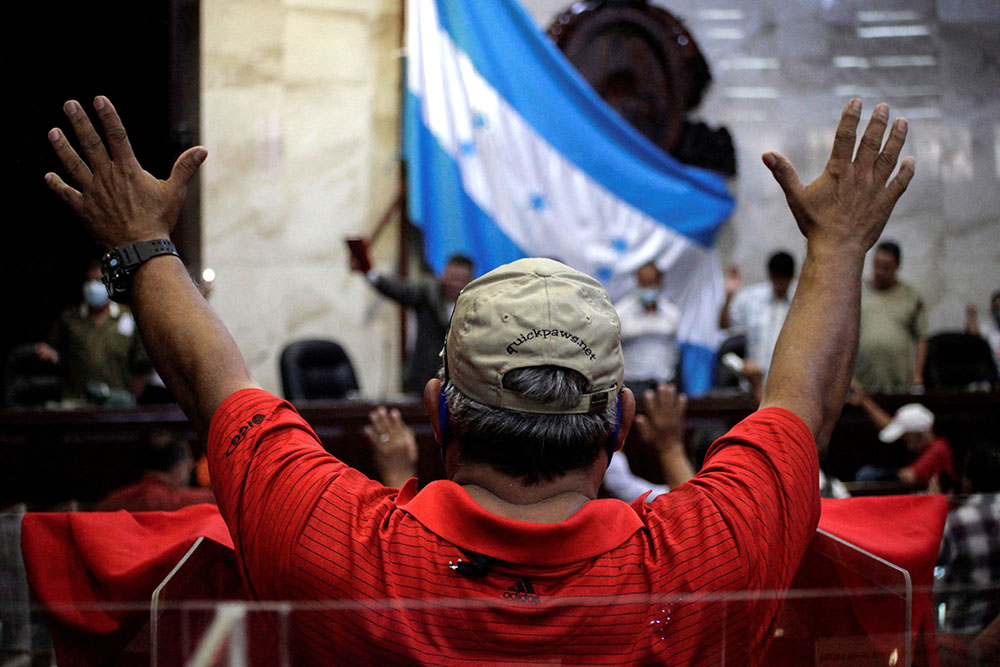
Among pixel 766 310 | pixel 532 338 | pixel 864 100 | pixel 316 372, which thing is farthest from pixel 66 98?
pixel 864 100

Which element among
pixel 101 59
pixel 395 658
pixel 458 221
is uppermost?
pixel 101 59

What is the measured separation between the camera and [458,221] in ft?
20.0

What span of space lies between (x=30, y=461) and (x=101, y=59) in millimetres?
1788

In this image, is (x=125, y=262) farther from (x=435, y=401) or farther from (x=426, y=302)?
(x=426, y=302)

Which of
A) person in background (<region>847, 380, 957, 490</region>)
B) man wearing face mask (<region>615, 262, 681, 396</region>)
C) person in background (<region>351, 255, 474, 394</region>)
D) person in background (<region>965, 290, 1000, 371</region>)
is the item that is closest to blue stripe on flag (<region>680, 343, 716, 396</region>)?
man wearing face mask (<region>615, 262, 681, 396</region>)

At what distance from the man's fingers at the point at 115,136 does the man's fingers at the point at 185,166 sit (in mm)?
43

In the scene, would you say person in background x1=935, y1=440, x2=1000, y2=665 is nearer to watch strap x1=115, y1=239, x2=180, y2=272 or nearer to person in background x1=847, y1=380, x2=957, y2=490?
watch strap x1=115, y1=239, x2=180, y2=272

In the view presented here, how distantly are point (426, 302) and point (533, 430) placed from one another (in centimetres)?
465

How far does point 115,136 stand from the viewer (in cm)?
95

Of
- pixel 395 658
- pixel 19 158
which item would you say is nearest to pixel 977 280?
pixel 19 158

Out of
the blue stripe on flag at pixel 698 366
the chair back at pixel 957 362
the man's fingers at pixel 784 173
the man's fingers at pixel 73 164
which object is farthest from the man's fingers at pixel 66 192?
the blue stripe on flag at pixel 698 366

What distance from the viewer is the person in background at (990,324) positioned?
5742mm

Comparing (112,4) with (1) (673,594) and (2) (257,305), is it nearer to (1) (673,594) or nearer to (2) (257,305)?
(1) (673,594)

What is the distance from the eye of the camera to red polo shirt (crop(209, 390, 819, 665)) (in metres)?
0.72
